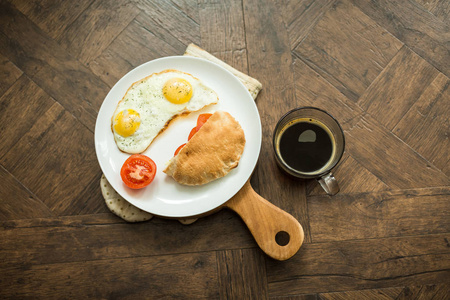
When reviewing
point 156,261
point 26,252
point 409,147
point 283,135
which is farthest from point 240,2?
point 26,252

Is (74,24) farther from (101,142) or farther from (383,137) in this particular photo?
(383,137)

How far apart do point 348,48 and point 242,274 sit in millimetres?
1408

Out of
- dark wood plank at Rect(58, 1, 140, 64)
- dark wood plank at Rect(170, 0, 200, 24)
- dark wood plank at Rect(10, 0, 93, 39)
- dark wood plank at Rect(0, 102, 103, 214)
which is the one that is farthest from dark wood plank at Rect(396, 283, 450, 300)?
dark wood plank at Rect(10, 0, 93, 39)

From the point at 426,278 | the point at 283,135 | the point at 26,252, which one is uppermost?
the point at 283,135

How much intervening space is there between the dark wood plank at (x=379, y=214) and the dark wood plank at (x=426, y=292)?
283mm

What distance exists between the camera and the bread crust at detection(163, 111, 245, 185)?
1.75 m

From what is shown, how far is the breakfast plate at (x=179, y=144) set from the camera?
180 cm

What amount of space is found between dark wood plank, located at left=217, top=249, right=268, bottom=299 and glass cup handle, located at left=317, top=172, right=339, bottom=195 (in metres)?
0.50

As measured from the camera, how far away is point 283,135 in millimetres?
1882

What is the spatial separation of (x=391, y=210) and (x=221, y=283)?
1004 millimetres

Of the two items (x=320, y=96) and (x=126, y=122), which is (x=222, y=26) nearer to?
(x=320, y=96)

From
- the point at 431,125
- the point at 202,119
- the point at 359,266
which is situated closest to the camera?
the point at 202,119

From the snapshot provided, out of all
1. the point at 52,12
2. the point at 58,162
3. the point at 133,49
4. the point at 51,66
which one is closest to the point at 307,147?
the point at 133,49

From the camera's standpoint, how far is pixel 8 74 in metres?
2.12
